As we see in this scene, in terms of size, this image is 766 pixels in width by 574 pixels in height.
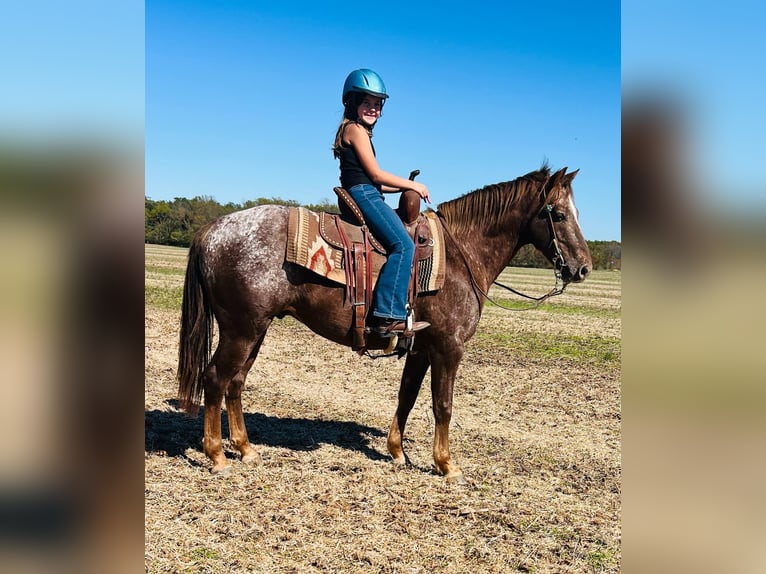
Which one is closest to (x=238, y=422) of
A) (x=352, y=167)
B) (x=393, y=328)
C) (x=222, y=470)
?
(x=222, y=470)

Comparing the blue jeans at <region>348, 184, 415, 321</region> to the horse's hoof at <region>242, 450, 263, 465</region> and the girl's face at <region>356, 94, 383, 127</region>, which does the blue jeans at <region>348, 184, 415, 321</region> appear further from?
the horse's hoof at <region>242, 450, 263, 465</region>

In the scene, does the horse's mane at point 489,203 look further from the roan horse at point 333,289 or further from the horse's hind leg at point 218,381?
the horse's hind leg at point 218,381

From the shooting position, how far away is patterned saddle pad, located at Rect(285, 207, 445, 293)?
4.76 m

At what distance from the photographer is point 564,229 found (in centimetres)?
524

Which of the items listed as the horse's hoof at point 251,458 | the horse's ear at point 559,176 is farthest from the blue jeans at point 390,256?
the horse's hoof at point 251,458

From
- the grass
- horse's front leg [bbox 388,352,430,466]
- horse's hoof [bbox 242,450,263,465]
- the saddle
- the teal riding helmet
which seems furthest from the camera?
the grass

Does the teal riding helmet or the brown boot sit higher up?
the teal riding helmet

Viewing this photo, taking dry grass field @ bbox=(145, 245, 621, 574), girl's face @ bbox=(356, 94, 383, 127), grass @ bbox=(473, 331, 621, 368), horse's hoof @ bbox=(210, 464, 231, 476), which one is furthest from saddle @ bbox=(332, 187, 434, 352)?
grass @ bbox=(473, 331, 621, 368)

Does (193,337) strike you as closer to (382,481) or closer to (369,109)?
(382,481)

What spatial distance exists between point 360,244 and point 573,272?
208cm

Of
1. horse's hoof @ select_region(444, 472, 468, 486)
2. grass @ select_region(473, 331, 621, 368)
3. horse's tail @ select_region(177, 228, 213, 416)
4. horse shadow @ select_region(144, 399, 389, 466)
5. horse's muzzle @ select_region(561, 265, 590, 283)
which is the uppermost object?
horse's muzzle @ select_region(561, 265, 590, 283)
